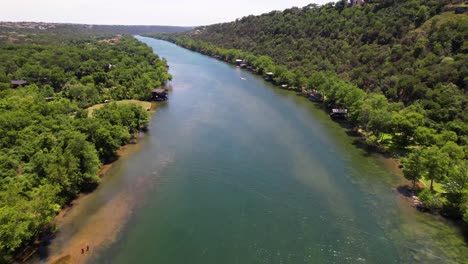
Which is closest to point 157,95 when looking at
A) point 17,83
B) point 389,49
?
point 17,83

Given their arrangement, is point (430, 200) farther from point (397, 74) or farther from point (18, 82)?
point (18, 82)

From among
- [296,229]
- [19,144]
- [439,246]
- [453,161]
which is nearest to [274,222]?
Result: [296,229]

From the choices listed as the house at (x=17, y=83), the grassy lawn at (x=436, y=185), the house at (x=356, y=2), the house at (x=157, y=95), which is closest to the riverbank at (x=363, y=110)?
the grassy lawn at (x=436, y=185)

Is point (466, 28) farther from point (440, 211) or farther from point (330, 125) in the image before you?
point (440, 211)

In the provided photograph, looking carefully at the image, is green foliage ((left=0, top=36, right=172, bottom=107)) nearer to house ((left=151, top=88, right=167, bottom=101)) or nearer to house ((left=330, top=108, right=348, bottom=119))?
house ((left=151, top=88, right=167, bottom=101))

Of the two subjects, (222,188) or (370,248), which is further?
(222,188)

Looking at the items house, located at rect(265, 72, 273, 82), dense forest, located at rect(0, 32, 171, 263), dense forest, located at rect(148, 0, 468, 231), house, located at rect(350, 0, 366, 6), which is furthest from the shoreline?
house, located at rect(350, 0, 366, 6)

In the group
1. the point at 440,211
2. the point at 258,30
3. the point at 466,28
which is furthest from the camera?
the point at 258,30
